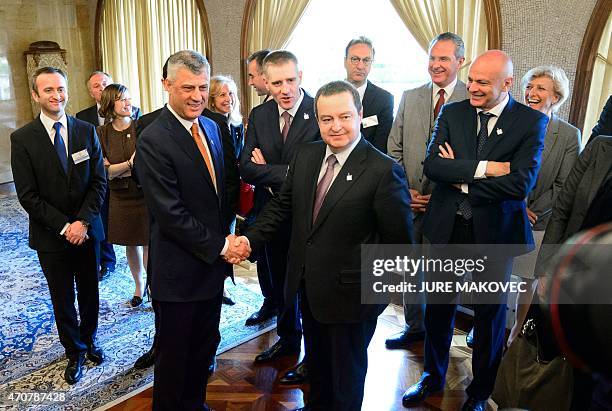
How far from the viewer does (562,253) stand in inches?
25.1

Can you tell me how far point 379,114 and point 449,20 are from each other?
1.51m

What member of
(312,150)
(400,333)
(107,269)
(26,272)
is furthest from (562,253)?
(26,272)

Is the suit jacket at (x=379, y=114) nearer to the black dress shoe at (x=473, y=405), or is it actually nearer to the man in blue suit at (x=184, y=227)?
the man in blue suit at (x=184, y=227)

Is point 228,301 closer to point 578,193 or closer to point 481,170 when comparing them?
point 481,170

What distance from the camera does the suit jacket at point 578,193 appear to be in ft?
6.34

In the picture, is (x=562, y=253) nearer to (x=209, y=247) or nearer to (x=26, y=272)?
(x=209, y=247)

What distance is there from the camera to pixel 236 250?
217 cm

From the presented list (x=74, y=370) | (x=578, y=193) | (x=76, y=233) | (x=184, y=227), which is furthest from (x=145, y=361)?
(x=578, y=193)

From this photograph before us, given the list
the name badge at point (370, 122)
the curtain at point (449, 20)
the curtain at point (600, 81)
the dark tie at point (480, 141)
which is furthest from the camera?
the curtain at point (449, 20)

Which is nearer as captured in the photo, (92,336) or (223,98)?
(92,336)

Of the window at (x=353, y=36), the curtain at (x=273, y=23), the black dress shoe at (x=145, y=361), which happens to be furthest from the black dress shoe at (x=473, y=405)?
the curtain at (x=273, y=23)

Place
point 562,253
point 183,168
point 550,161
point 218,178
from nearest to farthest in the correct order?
point 562,253, point 183,168, point 218,178, point 550,161

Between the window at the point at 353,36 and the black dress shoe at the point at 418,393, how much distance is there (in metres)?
2.97

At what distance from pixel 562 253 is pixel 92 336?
2.96m
